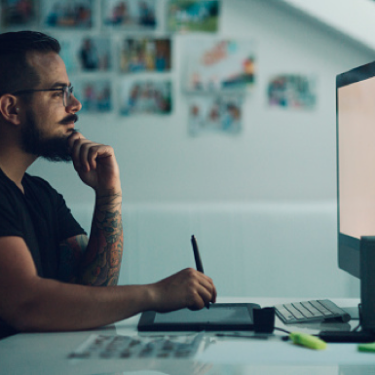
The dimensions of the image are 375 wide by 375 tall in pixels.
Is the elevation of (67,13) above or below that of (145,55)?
above

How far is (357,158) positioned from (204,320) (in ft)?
1.54

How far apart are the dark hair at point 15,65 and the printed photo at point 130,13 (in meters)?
1.37

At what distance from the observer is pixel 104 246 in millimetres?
1260

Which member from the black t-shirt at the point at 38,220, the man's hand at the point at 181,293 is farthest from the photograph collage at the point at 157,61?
the man's hand at the point at 181,293

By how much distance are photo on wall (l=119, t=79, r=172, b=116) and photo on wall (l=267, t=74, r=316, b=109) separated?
514 millimetres

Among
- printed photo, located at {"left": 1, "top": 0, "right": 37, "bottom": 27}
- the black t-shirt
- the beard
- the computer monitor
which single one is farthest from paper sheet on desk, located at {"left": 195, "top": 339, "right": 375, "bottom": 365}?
printed photo, located at {"left": 1, "top": 0, "right": 37, "bottom": 27}

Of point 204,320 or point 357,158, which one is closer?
point 204,320

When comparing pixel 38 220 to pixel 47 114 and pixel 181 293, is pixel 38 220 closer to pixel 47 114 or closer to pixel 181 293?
pixel 47 114

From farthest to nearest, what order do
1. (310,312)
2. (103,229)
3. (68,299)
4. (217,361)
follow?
1. (103,229)
2. (310,312)
3. (68,299)
4. (217,361)

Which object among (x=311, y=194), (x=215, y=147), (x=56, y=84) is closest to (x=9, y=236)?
(x=56, y=84)

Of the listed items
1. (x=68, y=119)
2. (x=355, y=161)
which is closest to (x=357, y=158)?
(x=355, y=161)

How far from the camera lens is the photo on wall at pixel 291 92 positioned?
A: 98.0 inches

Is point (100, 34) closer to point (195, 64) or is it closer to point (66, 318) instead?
point (195, 64)

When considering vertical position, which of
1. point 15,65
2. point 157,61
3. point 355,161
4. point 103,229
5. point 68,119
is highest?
point 157,61
